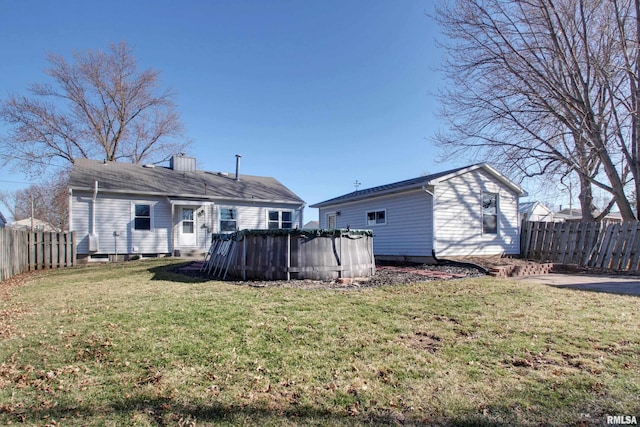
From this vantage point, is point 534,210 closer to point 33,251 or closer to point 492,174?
point 492,174

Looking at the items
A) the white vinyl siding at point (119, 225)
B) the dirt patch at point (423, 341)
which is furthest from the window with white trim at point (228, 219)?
the dirt patch at point (423, 341)

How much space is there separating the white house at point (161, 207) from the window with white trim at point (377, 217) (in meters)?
5.79

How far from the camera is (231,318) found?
4504 millimetres

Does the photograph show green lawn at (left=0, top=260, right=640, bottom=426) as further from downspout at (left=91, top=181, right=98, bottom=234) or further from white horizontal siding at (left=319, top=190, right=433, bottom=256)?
downspout at (left=91, top=181, right=98, bottom=234)

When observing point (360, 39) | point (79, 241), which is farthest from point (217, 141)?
point (360, 39)

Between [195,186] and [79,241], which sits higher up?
[195,186]

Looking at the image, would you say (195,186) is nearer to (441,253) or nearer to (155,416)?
(441,253)

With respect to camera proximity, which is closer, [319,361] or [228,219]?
[319,361]

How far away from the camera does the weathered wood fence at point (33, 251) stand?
30.6 feet

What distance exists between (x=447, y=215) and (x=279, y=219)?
9.77 m

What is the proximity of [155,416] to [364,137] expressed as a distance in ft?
64.6

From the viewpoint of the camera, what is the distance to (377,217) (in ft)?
46.2
